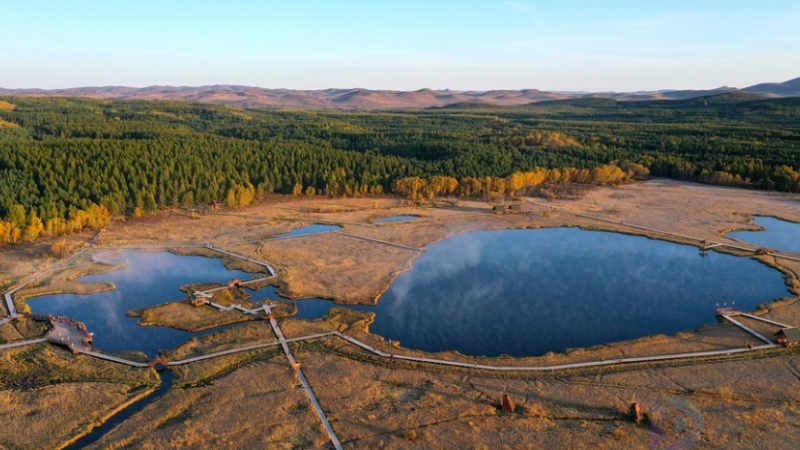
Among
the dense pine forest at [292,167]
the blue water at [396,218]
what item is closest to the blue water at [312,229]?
the blue water at [396,218]

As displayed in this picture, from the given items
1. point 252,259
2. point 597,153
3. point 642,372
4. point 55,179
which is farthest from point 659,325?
point 597,153

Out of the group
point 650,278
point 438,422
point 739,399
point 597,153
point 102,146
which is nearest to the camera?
point 438,422

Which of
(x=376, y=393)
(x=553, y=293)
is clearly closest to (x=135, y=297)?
(x=376, y=393)

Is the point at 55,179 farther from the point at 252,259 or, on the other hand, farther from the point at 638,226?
the point at 638,226

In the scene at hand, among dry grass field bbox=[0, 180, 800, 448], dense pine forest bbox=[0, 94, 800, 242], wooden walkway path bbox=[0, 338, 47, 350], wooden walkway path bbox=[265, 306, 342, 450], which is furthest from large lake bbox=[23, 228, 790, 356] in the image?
dense pine forest bbox=[0, 94, 800, 242]

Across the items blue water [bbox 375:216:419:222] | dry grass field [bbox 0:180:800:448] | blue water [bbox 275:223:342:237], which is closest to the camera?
dry grass field [bbox 0:180:800:448]

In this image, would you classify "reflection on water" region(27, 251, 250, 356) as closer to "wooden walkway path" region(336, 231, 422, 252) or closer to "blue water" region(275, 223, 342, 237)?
"blue water" region(275, 223, 342, 237)
